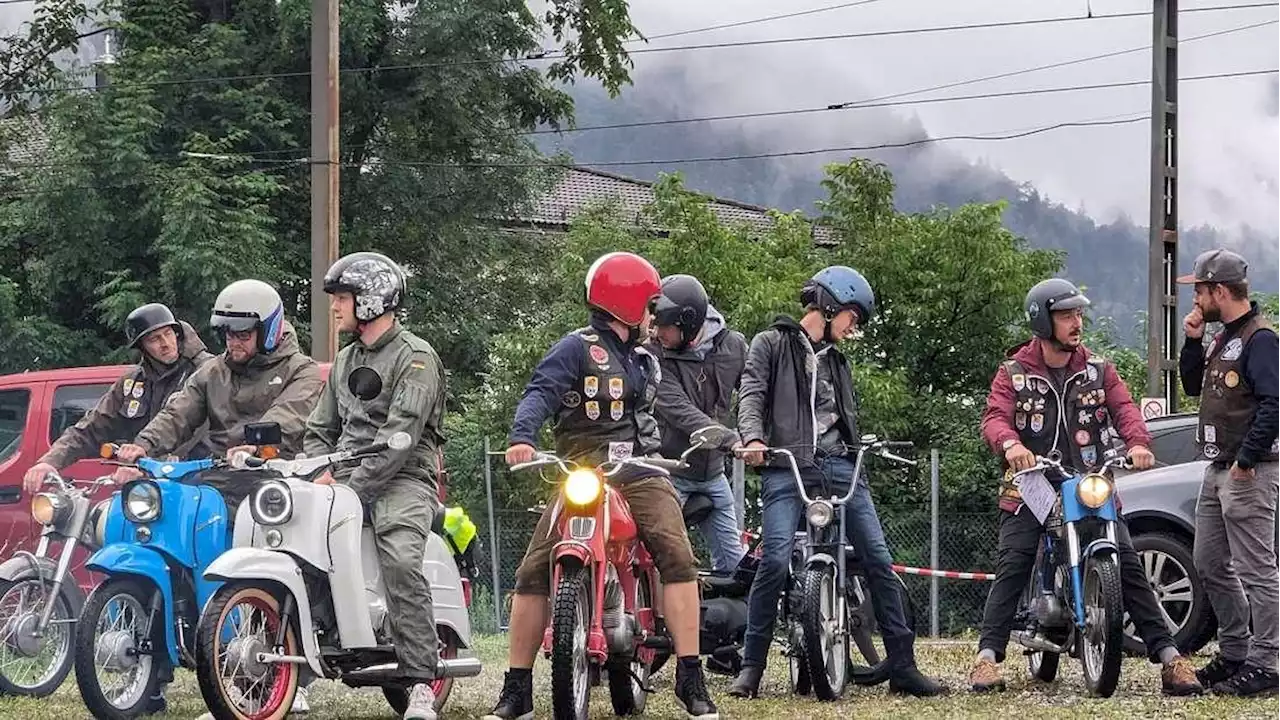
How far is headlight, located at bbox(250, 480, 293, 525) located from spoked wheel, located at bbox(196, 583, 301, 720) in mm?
330

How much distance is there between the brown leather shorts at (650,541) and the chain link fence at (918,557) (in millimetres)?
8565

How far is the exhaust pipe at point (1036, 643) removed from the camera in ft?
29.9

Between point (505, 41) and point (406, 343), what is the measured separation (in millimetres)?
19572

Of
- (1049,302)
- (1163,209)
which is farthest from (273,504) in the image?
(1163,209)

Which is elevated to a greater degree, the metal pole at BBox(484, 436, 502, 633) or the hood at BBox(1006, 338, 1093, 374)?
the hood at BBox(1006, 338, 1093, 374)

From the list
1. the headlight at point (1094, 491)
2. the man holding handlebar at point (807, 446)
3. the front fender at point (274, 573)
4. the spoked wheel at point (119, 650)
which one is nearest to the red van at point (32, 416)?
the spoked wheel at point (119, 650)

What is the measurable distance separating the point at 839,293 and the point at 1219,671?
2441 millimetres

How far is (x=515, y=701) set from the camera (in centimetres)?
794

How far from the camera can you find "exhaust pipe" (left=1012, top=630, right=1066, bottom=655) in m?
9.12

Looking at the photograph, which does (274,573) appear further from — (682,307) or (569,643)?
(682,307)

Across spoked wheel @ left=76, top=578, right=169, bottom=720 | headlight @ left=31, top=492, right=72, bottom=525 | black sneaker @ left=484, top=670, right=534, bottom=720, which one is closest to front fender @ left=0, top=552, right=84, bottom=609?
headlight @ left=31, top=492, right=72, bottom=525

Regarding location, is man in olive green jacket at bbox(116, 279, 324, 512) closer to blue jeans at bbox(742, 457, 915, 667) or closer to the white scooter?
the white scooter

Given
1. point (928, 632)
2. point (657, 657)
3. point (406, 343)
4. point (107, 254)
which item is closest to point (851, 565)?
point (657, 657)

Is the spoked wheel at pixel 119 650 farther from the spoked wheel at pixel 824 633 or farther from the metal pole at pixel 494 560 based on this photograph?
the metal pole at pixel 494 560
